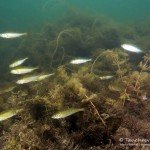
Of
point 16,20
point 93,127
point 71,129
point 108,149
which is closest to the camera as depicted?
point 108,149

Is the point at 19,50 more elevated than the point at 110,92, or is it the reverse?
the point at 110,92

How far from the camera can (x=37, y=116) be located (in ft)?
22.2

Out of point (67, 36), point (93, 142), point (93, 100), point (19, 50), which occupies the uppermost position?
point (93, 100)

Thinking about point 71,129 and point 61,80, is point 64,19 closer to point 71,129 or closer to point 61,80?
point 61,80

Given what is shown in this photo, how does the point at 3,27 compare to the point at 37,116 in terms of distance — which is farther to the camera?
the point at 3,27

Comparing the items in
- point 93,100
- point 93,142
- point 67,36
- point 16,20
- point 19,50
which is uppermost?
point 93,100

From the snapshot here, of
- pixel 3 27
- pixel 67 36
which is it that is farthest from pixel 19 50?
pixel 3 27

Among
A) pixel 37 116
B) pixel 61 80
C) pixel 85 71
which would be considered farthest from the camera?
pixel 85 71

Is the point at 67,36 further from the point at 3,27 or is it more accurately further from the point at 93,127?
the point at 3,27

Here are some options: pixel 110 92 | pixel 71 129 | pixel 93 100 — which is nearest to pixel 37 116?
pixel 71 129

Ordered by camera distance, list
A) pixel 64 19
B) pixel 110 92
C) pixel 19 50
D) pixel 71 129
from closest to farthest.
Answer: pixel 71 129, pixel 110 92, pixel 19 50, pixel 64 19

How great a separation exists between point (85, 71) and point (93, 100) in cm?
261

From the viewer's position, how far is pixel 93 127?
5.55m

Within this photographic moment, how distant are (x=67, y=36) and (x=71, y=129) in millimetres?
10758
